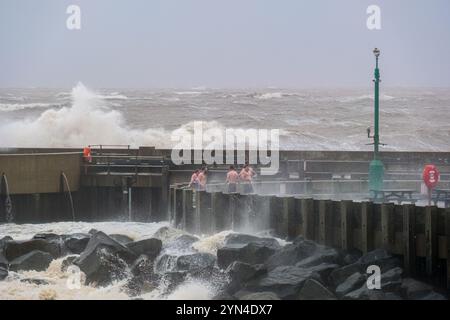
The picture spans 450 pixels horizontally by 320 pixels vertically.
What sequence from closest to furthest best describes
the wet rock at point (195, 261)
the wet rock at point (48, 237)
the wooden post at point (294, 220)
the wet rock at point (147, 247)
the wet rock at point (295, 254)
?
the wet rock at point (295, 254), the wet rock at point (195, 261), the wooden post at point (294, 220), the wet rock at point (147, 247), the wet rock at point (48, 237)

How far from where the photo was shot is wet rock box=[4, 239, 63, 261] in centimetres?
1752

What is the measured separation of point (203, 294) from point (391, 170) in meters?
10.7

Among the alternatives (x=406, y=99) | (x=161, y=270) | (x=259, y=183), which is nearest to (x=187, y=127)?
(x=406, y=99)

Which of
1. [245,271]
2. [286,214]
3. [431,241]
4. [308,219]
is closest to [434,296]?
[431,241]

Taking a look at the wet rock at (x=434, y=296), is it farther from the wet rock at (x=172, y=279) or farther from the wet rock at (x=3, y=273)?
the wet rock at (x=3, y=273)

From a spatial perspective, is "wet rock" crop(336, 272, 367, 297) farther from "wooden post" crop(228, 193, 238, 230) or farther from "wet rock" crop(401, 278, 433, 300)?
"wooden post" crop(228, 193, 238, 230)

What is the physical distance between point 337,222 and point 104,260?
4.36 m

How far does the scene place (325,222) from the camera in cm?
1650

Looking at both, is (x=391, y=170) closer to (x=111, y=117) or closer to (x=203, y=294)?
(x=203, y=294)

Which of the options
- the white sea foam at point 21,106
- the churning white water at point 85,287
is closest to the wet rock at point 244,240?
the churning white water at point 85,287

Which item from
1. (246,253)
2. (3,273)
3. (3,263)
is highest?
(246,253)

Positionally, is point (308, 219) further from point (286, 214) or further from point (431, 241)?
point (431, 241)

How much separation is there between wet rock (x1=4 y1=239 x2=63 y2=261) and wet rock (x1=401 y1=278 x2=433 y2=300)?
7391mm

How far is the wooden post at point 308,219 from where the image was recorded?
16.9 m
